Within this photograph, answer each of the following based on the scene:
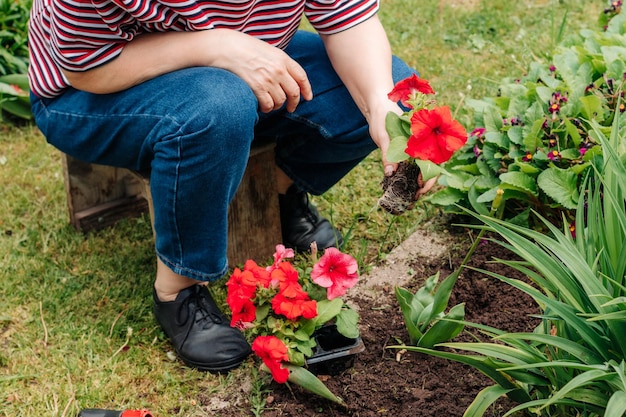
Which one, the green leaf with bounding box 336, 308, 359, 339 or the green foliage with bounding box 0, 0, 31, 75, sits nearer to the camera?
the green leaf with bounding box 336, 308, 359, 339

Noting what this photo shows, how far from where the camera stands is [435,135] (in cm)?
156

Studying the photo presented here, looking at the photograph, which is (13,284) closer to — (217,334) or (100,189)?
(100,189)

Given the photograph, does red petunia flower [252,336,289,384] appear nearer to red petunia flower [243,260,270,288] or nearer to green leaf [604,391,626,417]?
red petunia flower [243,260,270,288]

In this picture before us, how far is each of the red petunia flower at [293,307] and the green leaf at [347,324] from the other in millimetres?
88

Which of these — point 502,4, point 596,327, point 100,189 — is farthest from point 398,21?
point 596,327

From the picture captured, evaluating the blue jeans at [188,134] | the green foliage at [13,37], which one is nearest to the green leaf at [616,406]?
the blue jeans at [188,134]

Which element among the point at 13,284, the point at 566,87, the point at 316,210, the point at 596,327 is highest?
the point at 596,327

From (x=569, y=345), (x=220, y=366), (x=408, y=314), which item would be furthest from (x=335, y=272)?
(x=569, y=345)

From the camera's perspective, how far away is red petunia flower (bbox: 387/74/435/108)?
5.53ft

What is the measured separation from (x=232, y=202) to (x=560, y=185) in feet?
3.33

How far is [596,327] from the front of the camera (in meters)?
1.45

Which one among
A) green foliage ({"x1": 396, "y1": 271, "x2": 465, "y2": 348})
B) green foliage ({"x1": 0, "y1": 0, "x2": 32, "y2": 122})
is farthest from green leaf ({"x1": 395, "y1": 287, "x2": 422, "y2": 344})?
green foliage ({"x1": 0, "y1": 0, "x2": 32, "y2": 122})

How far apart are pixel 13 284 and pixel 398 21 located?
2.70m

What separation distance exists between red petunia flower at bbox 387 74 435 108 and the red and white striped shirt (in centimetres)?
50
